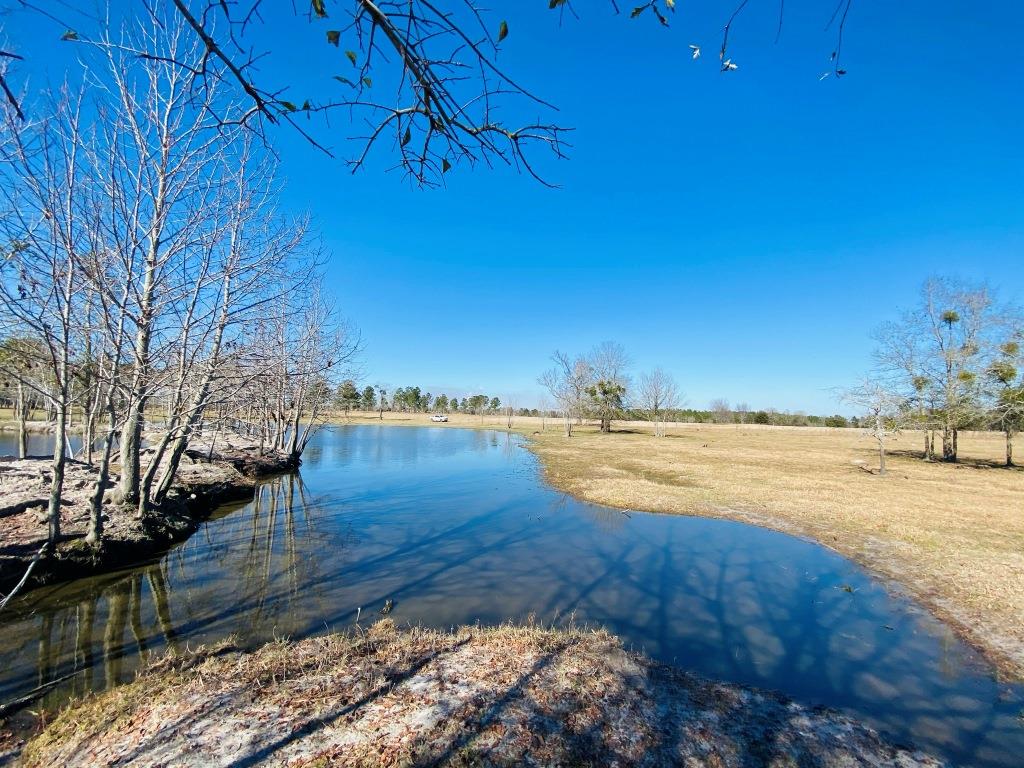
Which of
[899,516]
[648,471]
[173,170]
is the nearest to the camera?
[173,170]

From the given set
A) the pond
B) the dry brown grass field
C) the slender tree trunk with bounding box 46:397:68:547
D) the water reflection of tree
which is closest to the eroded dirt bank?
the pond

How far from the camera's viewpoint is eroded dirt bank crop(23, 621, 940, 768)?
3346 mm

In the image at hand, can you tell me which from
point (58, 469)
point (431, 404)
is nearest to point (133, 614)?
point (58, 469)

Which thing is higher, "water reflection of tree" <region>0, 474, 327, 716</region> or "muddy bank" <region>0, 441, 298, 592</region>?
"muddy bank" <region>0, 441, 298, 592</region>

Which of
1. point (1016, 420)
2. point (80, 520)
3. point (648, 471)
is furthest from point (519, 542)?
point (1016, 420)

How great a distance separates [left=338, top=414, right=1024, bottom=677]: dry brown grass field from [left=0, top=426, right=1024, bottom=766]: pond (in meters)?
0.76

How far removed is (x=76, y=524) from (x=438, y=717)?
8.57 meters

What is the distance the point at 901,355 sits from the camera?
2531 cm

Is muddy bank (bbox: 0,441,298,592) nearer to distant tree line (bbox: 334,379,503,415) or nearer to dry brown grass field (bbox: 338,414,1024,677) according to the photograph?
dry brown grass field (bbox: 338,414,1024,677)

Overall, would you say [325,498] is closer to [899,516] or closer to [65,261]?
[65,261]

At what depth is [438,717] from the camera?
372 centimetres

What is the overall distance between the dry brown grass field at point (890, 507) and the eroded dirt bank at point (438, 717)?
387 cm

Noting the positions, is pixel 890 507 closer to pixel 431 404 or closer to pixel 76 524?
pixel 76 524

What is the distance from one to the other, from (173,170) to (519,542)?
9827mm
